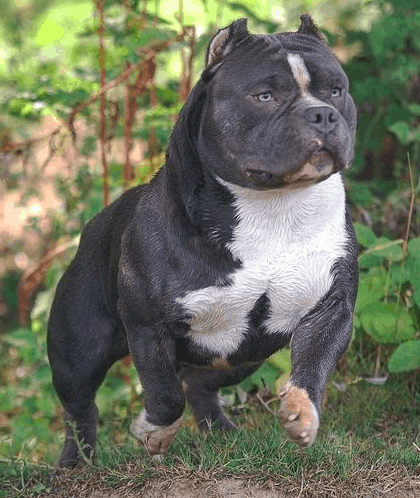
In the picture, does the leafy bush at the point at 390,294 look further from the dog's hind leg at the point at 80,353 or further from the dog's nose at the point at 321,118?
the dog's nose at the point at 321,118

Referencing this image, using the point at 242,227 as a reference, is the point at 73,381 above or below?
below

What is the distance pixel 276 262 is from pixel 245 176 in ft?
1.00

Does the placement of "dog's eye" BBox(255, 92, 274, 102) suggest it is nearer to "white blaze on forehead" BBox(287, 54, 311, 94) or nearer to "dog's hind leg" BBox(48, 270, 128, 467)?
"white blaze on forehead" BBox(287, 54, 311, 94)

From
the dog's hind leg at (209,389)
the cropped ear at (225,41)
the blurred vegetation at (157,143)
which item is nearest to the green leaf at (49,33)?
the blurred vegetation at (157,143)

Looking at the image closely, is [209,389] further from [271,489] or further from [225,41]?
[225,41]

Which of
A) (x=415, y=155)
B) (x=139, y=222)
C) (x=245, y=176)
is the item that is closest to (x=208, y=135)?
(x=245, y=176)

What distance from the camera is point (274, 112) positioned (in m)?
3.16

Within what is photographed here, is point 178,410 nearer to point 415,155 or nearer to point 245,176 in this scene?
point 245,176

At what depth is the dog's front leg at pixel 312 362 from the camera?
3176 mm

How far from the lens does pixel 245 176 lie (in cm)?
324

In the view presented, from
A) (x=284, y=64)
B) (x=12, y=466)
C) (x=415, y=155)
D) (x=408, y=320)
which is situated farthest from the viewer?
(x=415, y=155)

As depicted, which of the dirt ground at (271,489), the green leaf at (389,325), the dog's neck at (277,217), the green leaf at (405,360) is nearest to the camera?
the dog's neck at (277,217)

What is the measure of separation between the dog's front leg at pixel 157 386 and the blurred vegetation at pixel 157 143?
2.46 ft

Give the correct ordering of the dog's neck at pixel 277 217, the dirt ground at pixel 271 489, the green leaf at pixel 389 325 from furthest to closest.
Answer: the green leaf at pixel 389 325 < the dirt ground at pixel 271 489 < the dog's neck at pixel 277 217
